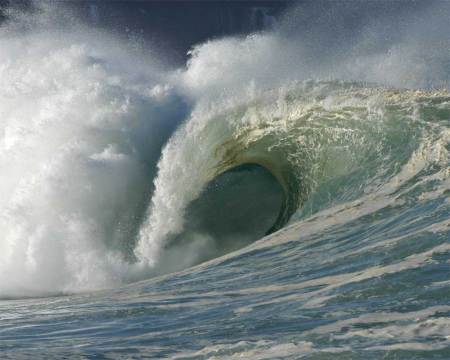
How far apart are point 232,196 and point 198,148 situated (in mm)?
1351

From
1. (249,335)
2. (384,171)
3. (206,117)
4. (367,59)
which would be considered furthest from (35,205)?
A: (249,335)

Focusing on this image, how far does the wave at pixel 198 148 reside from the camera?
923cm

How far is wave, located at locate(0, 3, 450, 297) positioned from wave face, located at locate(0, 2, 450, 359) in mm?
35

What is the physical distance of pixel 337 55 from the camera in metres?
13.8

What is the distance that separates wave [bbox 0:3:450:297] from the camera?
9234 millimetres

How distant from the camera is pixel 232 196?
1124 centimetres

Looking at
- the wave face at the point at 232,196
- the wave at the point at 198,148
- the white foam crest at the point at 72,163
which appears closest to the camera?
the wave face at the point at 232,196

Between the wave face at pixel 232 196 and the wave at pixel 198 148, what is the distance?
0.04m

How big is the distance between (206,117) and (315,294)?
7.87 meters

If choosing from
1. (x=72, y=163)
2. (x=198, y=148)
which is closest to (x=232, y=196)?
(x=198, y=148)

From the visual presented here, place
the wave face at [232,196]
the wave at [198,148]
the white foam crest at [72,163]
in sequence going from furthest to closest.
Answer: the white foam crest at [72,163], the wave at [198,148], the wave face at [232,196]

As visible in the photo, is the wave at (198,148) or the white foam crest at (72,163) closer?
the wave at (198,148)

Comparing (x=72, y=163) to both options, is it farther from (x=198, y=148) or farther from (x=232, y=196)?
(x=232, y=196)

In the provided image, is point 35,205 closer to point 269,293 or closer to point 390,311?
point 269,293
